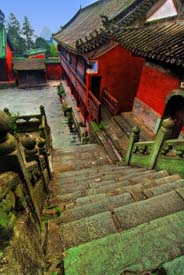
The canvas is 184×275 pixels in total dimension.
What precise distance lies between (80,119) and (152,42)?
28.8 ft

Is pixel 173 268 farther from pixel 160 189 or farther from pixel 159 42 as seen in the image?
pixel 159 42

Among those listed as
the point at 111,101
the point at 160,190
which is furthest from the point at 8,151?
the point at 111,101

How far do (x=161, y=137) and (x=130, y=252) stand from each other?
3.15 meters

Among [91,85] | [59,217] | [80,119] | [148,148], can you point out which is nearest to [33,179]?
[59,217]

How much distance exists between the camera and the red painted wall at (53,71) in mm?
28422

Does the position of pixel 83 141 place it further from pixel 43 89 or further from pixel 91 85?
pixel 43 89

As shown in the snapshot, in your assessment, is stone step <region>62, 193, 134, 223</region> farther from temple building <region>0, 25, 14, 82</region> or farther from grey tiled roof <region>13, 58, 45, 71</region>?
temple building <region>0, 25, 14, 82</region>

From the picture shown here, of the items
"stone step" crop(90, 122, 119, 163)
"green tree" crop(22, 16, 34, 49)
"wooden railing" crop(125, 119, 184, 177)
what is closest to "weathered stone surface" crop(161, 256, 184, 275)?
"wooden railing" crop(125, 119, 184, 177)

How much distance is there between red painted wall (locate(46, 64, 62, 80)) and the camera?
28.4 meters

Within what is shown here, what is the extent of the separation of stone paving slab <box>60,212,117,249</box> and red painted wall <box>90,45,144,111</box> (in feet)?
27.9

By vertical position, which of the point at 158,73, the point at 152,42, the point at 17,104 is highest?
the point at 152,42

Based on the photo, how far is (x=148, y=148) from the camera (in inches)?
208

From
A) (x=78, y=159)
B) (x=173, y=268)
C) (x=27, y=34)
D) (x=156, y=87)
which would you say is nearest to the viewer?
(x=173, y=268)

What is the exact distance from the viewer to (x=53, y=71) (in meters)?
28.9
